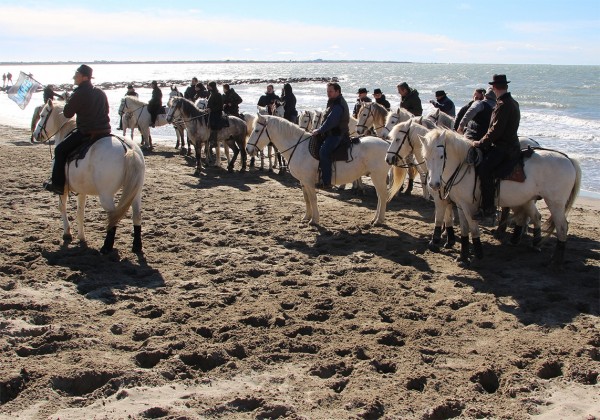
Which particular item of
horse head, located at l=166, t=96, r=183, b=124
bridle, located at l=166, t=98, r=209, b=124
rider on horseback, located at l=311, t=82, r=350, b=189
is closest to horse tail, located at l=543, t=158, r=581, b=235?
rider on horseback, located at l=311, t=82, r=350, b=189

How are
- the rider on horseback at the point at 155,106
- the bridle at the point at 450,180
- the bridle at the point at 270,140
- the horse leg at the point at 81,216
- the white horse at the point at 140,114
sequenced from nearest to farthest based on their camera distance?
1. the bridle at the point at 450,180
2. the horse leg at the point at 81,216
3. the bridle at the point at 270,140
4. the rider on horseback at the point at 155,106
5. the white horse at the point at 140,114

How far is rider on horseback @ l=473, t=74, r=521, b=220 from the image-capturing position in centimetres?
723

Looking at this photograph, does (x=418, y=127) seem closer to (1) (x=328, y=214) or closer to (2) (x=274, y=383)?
(1) (x=328, y=214)

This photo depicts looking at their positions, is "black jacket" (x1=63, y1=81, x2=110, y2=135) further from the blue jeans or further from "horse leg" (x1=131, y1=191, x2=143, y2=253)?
the blue jeans

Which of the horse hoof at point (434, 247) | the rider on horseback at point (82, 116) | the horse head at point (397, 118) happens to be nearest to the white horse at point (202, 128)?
the horse head at point (397, 118)

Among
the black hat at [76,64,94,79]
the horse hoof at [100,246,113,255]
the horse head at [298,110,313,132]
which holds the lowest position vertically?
the horse hoof at [100,246,113,255]

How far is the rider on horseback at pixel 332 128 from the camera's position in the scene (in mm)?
9188

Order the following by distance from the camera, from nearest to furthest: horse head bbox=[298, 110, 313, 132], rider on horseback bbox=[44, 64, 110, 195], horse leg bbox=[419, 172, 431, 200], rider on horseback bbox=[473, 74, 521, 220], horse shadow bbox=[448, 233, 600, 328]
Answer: horse shadow bbox=[448, 233, 600, 328], rider on horseback bbox=[473, 74, 521, 220], rider on horseback bbox=[44, 64, 110, 195], horse leg bbox=[419, 172, 431, 200], horse head bbox=[298, 110, 313, 132]

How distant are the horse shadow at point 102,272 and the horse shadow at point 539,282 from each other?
3.99 meters

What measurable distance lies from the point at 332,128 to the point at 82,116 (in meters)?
3.91

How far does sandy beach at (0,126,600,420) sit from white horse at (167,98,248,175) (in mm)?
5798

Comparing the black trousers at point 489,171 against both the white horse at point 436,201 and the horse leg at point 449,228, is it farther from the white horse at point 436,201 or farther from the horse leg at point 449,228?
the horse leg at point 449,228

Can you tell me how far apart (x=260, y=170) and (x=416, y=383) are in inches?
453

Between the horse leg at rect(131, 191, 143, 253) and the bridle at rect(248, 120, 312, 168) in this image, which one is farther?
the bridle at rect(248, 120, 312, 168)
